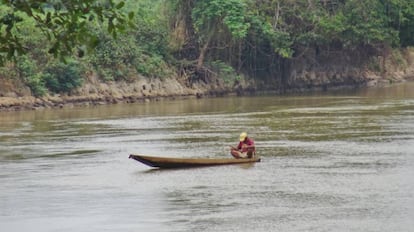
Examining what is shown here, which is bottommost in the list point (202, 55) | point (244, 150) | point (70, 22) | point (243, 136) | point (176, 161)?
point (176, 161)

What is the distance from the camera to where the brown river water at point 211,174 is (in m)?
19.2

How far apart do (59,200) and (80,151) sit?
9942 millimetres

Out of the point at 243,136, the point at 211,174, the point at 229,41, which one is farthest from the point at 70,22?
the point at 229,41

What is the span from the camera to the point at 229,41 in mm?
63875

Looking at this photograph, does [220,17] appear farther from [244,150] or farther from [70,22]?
[70,22]

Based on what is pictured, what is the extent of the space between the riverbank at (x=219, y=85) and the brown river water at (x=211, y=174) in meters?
7.20

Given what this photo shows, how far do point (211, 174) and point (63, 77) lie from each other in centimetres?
3090

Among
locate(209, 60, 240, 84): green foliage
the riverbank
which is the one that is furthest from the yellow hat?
locate(209, 60, 240, 84): green foliage

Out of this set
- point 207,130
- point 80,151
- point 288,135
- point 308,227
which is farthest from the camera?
point 207,130

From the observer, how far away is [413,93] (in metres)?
58.7

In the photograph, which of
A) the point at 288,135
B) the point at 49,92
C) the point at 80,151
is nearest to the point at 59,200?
the point at 80,151

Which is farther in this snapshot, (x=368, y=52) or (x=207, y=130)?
(x=368, y=52)

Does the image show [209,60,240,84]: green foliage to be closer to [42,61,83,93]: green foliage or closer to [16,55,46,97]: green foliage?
[42,61,83,93]: green foliage

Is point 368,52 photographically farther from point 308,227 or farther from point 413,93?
point 308,227
